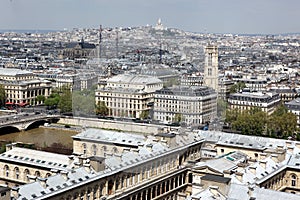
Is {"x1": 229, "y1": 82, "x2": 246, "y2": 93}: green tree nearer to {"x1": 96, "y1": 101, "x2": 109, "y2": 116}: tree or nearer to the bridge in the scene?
{"x1": 96, "y1": 101, "x2": 109, "y2": 116}: tree

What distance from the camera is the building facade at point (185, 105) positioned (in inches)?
2689

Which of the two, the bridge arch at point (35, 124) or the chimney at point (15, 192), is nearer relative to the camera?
the chimney at point (15, 192)

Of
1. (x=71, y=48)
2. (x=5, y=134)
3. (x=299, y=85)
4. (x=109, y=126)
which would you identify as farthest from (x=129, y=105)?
(x=71, y=48)

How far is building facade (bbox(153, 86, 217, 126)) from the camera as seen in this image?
6831 cm

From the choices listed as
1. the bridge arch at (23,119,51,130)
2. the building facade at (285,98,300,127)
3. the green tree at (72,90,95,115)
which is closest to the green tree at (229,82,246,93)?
the building facade at (285,98,300,127)

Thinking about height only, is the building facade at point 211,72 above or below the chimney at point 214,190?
above

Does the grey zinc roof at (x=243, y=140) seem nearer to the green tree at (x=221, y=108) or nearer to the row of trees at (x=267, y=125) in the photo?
the row of trees at (x=267, y=125)

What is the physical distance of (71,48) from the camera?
187 metres

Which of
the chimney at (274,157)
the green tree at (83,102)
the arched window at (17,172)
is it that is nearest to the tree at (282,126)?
the green tree at (83,102)

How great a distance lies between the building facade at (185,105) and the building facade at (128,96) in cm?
404

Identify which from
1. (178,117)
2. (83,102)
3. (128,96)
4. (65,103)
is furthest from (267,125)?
(65,103)

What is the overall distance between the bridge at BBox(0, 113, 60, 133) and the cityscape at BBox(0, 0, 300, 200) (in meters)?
0.16

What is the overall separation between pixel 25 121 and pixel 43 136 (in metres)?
5.02

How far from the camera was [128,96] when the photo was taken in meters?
78.0
